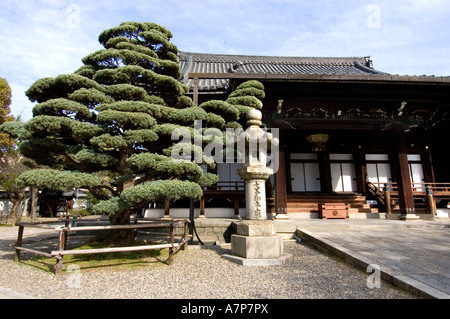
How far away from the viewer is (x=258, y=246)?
16.3 ft

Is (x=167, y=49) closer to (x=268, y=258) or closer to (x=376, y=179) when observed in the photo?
(x=268, y=258)

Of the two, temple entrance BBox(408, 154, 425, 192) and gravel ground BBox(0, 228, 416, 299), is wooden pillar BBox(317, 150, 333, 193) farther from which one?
gravel ground BBox(0, 228, 416, 299)

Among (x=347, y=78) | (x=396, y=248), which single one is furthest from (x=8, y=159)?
(x=396, y=248)

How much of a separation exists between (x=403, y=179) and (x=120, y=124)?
10.2 metres

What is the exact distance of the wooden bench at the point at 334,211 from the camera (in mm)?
10109

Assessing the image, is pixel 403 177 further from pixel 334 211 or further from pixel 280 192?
pixel 280 192

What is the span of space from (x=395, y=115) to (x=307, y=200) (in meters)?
5.02

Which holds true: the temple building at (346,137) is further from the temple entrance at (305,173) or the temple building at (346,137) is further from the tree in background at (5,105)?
the tree in background at (5,105)

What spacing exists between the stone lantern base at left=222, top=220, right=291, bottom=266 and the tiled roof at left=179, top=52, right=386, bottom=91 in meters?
11.8

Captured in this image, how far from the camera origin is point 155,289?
3.61 m

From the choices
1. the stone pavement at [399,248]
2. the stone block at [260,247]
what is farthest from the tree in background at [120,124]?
the stone pavement at [399,248]

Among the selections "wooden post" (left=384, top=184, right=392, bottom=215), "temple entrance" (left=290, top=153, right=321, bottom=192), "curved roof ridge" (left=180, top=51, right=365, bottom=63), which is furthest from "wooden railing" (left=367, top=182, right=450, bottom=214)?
"curved roof ridge" (left=180, top=51, right=365, bottom=63)

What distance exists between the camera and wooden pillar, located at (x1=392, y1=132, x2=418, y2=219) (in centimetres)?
913
